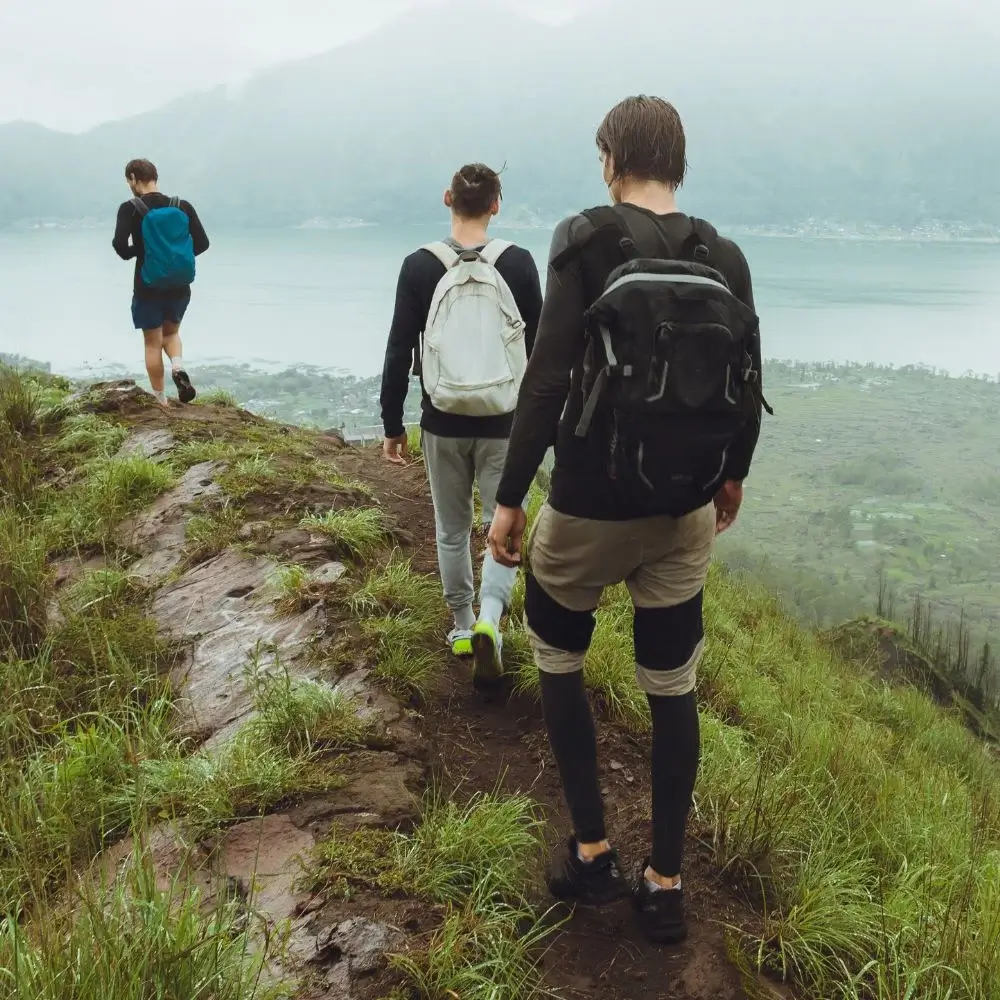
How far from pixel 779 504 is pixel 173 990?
38.7 m

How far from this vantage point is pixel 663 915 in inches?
79.0

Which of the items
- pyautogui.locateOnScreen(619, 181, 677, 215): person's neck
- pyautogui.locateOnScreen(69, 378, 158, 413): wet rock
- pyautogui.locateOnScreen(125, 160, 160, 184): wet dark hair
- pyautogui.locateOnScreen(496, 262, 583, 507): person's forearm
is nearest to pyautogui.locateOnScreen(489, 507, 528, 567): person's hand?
pyautogui.locateOnScreen(496, 262, 583, 507): person's forearm

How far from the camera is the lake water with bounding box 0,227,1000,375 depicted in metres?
102

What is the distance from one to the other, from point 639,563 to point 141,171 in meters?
5.97

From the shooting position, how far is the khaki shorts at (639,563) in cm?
183

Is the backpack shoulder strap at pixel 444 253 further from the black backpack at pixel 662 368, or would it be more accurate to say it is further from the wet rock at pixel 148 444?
the wet rock at pixel 148 444

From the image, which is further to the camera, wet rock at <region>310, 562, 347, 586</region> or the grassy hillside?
wet rock at <region>310, 562, 347, 586</region>

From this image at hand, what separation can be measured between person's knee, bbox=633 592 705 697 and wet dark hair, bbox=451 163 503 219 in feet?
5.58

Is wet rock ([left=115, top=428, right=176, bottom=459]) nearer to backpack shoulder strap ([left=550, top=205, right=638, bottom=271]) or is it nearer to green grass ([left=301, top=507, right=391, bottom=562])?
green grass ([left=301, top=507, right=391, bottom=562])

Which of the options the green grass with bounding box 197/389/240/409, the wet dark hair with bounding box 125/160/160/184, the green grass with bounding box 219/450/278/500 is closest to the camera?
the green grass with bounding box 219/450/278/500

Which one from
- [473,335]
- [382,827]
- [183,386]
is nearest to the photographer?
[382,827]

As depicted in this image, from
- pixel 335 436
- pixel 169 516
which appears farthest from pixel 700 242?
pixel 335 436

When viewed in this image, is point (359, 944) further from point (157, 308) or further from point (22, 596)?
point (157, 308)

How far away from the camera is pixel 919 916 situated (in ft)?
7.14
